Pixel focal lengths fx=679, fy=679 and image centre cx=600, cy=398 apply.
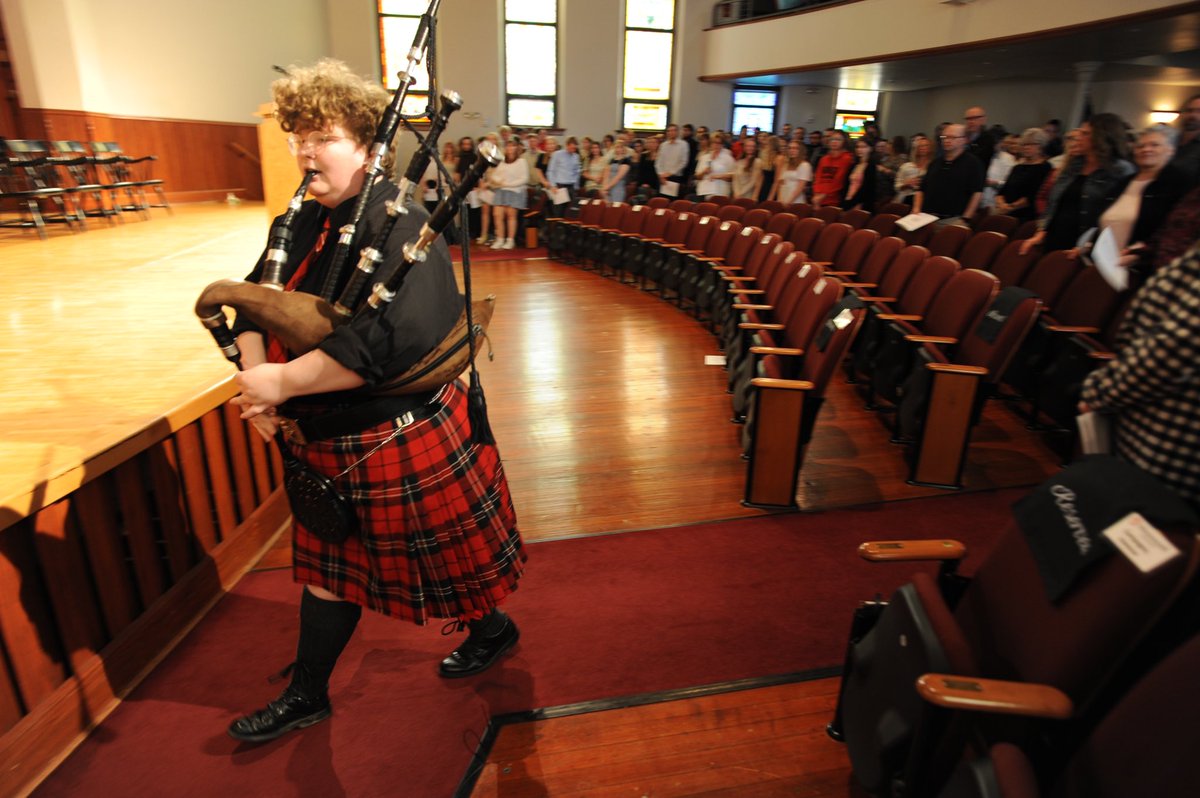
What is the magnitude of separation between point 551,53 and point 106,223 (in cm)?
816

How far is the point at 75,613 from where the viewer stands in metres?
1.54

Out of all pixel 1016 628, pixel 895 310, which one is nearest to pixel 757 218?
pixel 895 310

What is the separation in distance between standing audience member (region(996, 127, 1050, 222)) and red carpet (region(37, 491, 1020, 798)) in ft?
10.6

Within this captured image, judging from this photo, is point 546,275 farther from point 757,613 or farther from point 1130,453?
point 1130,453

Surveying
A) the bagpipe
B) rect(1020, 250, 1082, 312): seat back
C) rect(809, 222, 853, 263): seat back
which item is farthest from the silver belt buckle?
rect(809, 222, 853, 263): seat back

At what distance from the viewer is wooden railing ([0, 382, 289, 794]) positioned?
1.42 m

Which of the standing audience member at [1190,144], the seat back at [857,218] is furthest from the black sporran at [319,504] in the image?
the seat back at [857,218]

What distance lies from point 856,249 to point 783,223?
1243 millimetres

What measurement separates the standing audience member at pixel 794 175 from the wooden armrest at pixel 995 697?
6.33 meters

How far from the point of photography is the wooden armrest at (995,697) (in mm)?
992

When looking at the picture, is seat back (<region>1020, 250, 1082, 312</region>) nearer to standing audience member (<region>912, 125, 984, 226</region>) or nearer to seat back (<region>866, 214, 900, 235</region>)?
standing audience member (<region>912, 125, 984, 226</region>)

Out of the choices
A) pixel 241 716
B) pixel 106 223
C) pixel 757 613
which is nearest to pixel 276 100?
pixel 241 716

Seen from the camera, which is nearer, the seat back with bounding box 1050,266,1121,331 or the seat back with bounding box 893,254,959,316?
the seat back with bounding box 1050,266,1121,331

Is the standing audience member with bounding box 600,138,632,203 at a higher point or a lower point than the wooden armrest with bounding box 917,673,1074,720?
higher
